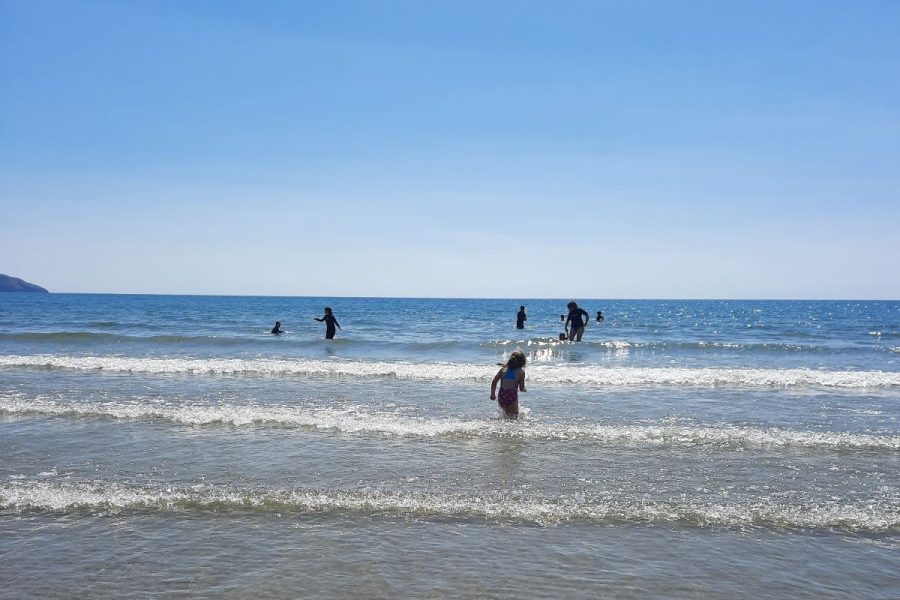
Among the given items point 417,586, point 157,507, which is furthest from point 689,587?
point 157,507

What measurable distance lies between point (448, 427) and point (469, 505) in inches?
144

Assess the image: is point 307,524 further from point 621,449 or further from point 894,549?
point 894,549

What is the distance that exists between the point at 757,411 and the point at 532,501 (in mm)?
7836

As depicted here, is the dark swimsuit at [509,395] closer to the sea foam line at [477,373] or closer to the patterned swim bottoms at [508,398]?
the patterned swim bottoms at [508,398]

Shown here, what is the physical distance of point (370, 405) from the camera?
1259 cm

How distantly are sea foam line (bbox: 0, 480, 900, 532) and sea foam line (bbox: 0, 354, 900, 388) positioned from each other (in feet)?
29.3

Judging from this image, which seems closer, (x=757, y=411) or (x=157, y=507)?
(x=157, y=507)

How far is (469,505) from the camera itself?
661 centimetres

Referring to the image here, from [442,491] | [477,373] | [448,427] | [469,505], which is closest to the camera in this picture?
[469,505]

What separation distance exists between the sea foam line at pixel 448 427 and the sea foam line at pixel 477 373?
5105 millimetres

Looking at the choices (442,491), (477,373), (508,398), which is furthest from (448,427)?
(477,373)

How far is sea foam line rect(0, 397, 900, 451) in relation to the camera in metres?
9.66

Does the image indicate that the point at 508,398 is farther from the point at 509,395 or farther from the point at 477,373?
the point at 477,373

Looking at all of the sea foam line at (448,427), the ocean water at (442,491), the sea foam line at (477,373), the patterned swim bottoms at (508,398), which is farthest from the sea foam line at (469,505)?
the sea foam line at (477,373)
